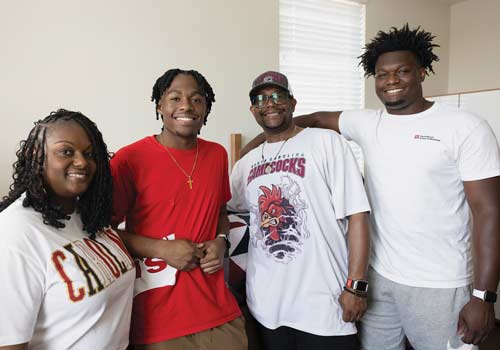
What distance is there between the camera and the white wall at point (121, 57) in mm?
1938

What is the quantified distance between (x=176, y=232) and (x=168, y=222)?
4 cm

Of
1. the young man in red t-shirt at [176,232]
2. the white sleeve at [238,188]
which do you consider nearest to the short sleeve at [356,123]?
the white sleeve at [238,188]

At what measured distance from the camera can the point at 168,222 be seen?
1.23 m

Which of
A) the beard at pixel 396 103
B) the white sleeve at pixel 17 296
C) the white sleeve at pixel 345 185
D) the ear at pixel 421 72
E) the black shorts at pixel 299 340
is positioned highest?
the ear at pixel 421 72

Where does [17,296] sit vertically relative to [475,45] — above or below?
below

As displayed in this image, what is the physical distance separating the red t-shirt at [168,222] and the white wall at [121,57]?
1063 millimetres

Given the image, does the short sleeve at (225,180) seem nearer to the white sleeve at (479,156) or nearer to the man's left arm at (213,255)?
the man's left arm at (213,255)

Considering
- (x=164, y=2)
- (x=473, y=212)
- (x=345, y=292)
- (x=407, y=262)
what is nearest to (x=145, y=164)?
(x=345, y=292)

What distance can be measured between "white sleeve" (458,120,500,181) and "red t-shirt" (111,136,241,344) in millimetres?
888

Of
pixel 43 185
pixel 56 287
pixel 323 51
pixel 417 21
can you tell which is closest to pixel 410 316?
pixel 56 287

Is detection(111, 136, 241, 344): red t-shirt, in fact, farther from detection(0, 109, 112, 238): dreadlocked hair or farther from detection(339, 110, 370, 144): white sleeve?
detection(339, 110, 370, 144): white sleeve

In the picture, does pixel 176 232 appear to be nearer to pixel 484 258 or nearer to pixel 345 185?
pixel 345 185

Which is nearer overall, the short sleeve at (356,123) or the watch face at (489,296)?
the watch face at (489,296)

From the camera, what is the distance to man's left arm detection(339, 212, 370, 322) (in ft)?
4.18
